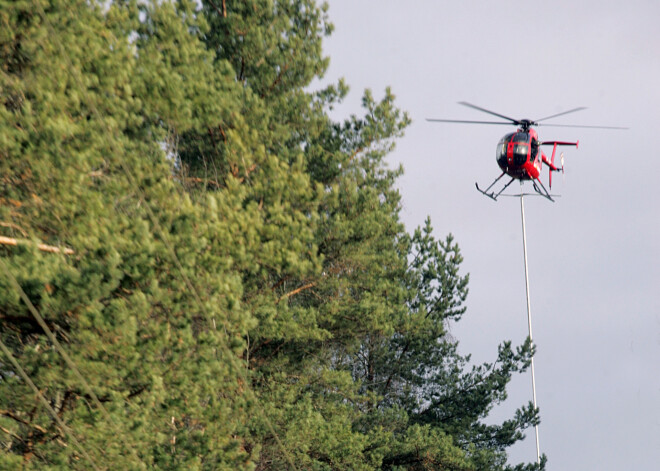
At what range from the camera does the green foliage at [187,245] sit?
1136cm

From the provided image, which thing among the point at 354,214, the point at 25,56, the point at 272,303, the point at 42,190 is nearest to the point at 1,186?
the point at 42,190

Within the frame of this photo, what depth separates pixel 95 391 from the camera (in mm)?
11609

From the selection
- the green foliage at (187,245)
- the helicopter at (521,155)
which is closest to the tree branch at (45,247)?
the green foliage at (187,245)

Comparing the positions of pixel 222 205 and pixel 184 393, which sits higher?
pixel 222 205

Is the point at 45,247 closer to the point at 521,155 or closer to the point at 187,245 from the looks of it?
the point at 187,245

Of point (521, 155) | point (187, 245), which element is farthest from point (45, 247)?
point (521, 155)

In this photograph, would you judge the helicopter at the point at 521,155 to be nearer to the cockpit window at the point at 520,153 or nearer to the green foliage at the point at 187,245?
the cockpit window at the point at 520,153

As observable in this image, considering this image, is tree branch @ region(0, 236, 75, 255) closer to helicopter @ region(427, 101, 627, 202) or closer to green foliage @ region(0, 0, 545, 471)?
green foliage @ region(0, 0, 545, 471)

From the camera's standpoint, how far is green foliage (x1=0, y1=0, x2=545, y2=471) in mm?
11359

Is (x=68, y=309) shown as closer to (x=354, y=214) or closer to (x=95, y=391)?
(x=95, y=391)

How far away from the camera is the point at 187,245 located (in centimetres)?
1198

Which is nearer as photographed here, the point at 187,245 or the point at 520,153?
the point at 187,245

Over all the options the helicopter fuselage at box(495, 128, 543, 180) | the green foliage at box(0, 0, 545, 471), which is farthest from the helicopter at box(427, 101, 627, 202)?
the green foliage at box(0, 0, 545, 471)

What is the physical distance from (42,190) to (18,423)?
3.09m
